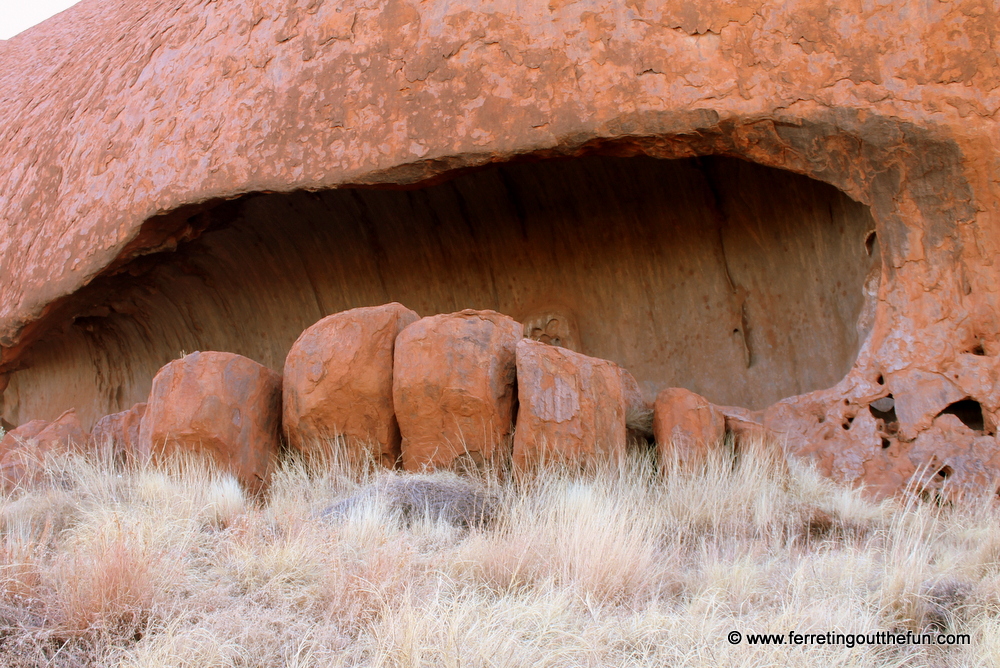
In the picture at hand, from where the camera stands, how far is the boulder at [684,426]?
4.64m

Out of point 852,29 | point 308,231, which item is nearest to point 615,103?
point 852,29

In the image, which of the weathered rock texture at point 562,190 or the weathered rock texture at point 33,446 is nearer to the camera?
the weathered rock texture at point 562,190

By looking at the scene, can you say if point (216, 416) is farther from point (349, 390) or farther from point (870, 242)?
point (870, 242)

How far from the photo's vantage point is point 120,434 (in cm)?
555

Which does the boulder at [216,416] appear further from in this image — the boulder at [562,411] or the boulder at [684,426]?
the boulder at [684,426]

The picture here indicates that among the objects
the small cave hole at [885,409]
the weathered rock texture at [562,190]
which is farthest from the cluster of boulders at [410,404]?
the weathered rock texture at [562,190]

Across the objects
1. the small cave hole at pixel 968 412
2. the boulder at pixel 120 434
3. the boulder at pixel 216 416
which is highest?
the boulder at pixel 216 416

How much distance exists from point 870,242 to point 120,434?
4.99 metres

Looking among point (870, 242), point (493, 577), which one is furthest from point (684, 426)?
point (493, 577)

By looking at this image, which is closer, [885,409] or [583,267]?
[885,409]

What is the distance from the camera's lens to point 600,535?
10.4 feet

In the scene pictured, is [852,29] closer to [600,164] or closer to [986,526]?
[600,164]

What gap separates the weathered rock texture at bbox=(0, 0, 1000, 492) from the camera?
450 cm

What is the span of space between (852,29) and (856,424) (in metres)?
2.18
